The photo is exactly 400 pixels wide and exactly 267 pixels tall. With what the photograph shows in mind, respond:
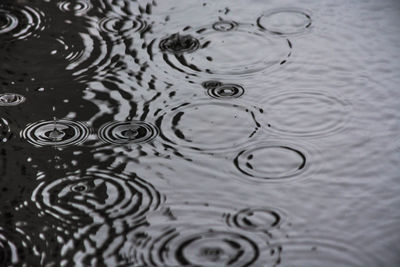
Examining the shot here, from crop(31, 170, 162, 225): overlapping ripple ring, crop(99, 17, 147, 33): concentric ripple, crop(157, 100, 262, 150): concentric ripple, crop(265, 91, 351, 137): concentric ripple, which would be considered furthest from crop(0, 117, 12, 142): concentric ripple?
crop(265, 91, 351, 137): concentric ripple

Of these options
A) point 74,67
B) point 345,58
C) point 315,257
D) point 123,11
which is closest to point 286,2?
point 345,58

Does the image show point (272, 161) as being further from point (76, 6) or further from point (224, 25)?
point (76, 6)

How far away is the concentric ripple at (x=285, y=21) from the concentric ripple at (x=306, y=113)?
30 cm

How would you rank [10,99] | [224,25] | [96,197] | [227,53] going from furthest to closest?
[224,25] → [227,53] → [10,99] → [96,197]

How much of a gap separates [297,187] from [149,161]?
32 cm

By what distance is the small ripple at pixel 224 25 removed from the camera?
6.12 feet

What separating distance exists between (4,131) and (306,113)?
699mm

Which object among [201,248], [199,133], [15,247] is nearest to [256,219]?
[201,248]

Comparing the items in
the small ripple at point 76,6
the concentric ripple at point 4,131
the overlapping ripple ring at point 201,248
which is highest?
the small ripple at point 76,6

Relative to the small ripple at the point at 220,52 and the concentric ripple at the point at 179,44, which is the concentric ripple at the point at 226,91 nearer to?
the small ripple at the point at 220,52

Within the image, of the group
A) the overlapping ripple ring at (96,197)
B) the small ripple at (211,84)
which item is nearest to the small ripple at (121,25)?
the small ripple at (211,84)

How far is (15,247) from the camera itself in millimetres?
1223

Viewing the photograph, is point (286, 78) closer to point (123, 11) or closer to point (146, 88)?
point (146, 88)

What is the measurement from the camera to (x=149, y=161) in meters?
1.42
